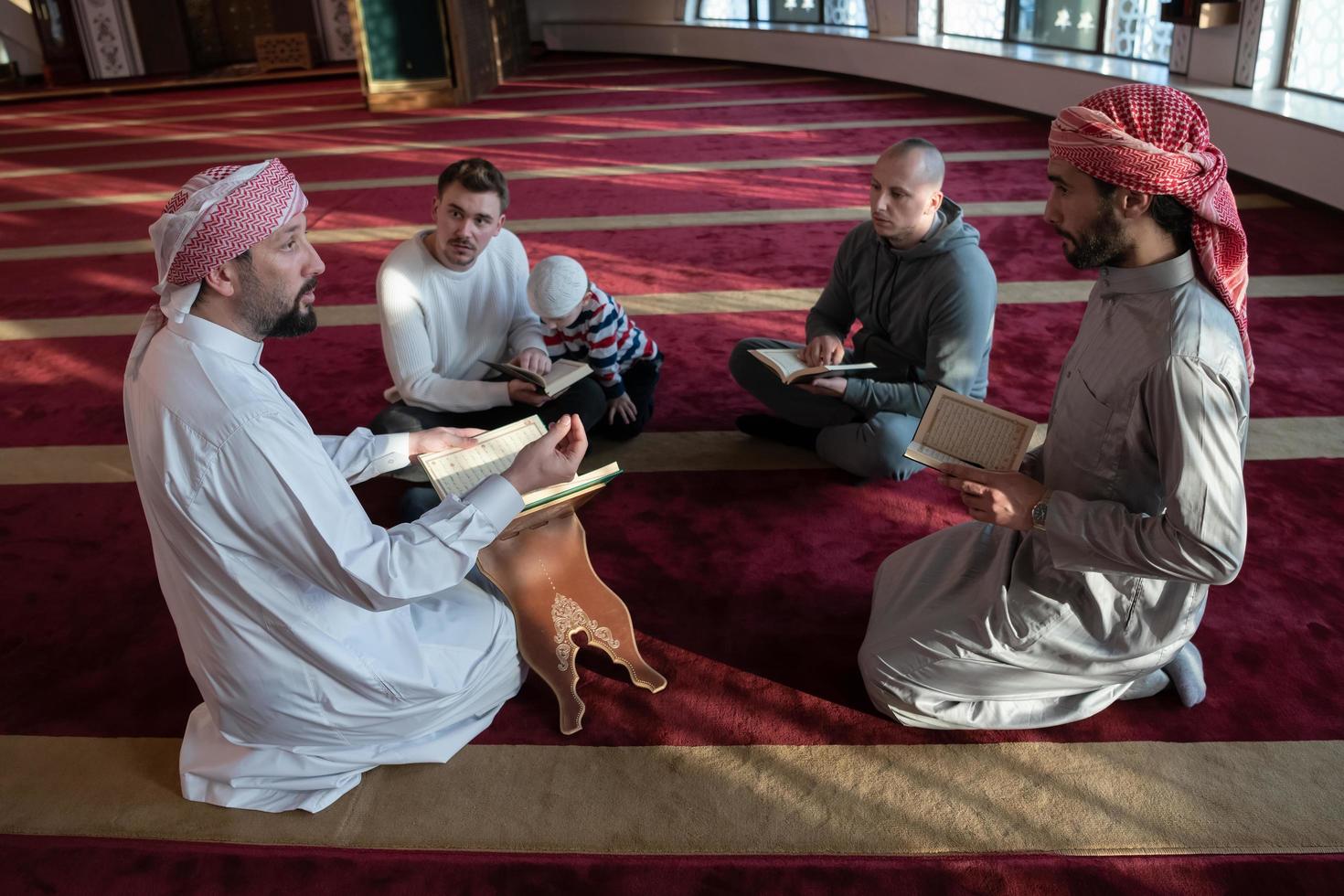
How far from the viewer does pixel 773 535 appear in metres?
2.88

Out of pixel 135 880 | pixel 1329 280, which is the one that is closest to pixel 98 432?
pixel 135 880

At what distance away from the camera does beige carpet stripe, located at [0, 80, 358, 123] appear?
11.2 meters

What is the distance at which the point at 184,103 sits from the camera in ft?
37.3

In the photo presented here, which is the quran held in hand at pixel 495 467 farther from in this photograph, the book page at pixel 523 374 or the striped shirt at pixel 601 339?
the striped shirt at pixel 601 339

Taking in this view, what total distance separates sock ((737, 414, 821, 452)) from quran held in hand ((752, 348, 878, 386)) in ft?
1.21

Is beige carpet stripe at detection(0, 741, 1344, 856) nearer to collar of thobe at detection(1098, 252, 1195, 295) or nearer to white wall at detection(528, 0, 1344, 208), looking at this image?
collar of thobe at detection(1098, 252, 1195, 295)

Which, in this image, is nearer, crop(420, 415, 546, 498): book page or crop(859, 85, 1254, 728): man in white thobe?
crop(859, 85, 1254, 728): man in white thobe

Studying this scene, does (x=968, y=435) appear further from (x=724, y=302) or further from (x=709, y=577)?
(x=724, y=302)

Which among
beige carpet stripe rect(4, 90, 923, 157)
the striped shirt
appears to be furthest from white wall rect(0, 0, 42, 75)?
the striped shirt

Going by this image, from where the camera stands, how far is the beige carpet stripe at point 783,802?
6.30ft

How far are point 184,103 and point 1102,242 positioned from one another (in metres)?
11.9

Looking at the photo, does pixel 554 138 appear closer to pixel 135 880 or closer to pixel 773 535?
pixel 773 535

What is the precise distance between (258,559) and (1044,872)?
1496mm

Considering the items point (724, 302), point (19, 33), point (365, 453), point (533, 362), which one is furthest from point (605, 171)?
point (19, 33)
